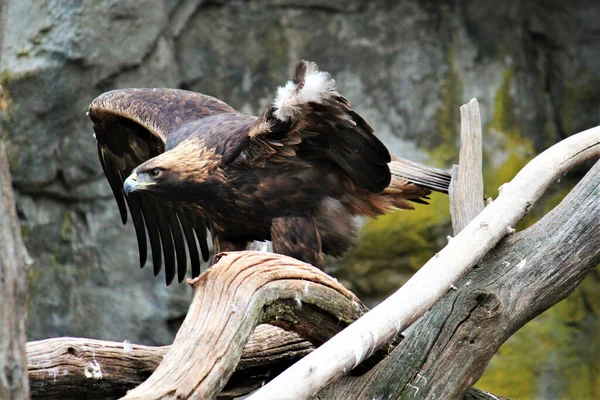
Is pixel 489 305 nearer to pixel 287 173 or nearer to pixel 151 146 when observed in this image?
pixel 287 173

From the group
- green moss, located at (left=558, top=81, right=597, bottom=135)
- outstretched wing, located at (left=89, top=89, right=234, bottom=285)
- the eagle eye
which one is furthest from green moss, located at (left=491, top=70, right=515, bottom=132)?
the eagle eye

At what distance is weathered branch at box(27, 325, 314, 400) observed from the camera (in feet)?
10.3

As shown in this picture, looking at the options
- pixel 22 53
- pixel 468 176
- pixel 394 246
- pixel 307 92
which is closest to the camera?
pixel 307 92

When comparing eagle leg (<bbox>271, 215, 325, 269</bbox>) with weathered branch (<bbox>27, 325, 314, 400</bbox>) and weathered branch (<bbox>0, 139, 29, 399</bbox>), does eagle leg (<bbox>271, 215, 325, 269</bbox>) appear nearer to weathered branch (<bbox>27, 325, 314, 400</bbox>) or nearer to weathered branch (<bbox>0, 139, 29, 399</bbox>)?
weathered branch (<bbox>27, 325, 314, 400</bbox>)

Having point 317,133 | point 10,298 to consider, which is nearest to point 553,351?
point 317,133

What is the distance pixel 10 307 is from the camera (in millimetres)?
1821

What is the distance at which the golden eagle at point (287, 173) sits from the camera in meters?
3.74

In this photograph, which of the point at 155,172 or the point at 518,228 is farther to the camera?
the point at 518,228

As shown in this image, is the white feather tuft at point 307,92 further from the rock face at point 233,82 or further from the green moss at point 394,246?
the green moss at point 394,246

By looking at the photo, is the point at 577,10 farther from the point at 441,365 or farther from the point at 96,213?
the point at 441,365

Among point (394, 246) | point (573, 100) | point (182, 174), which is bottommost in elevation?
point (182, 174)

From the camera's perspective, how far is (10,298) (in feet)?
5.97

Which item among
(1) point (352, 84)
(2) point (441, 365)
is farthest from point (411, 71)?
(2) point (441, 365)

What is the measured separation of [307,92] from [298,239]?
0.82 m
